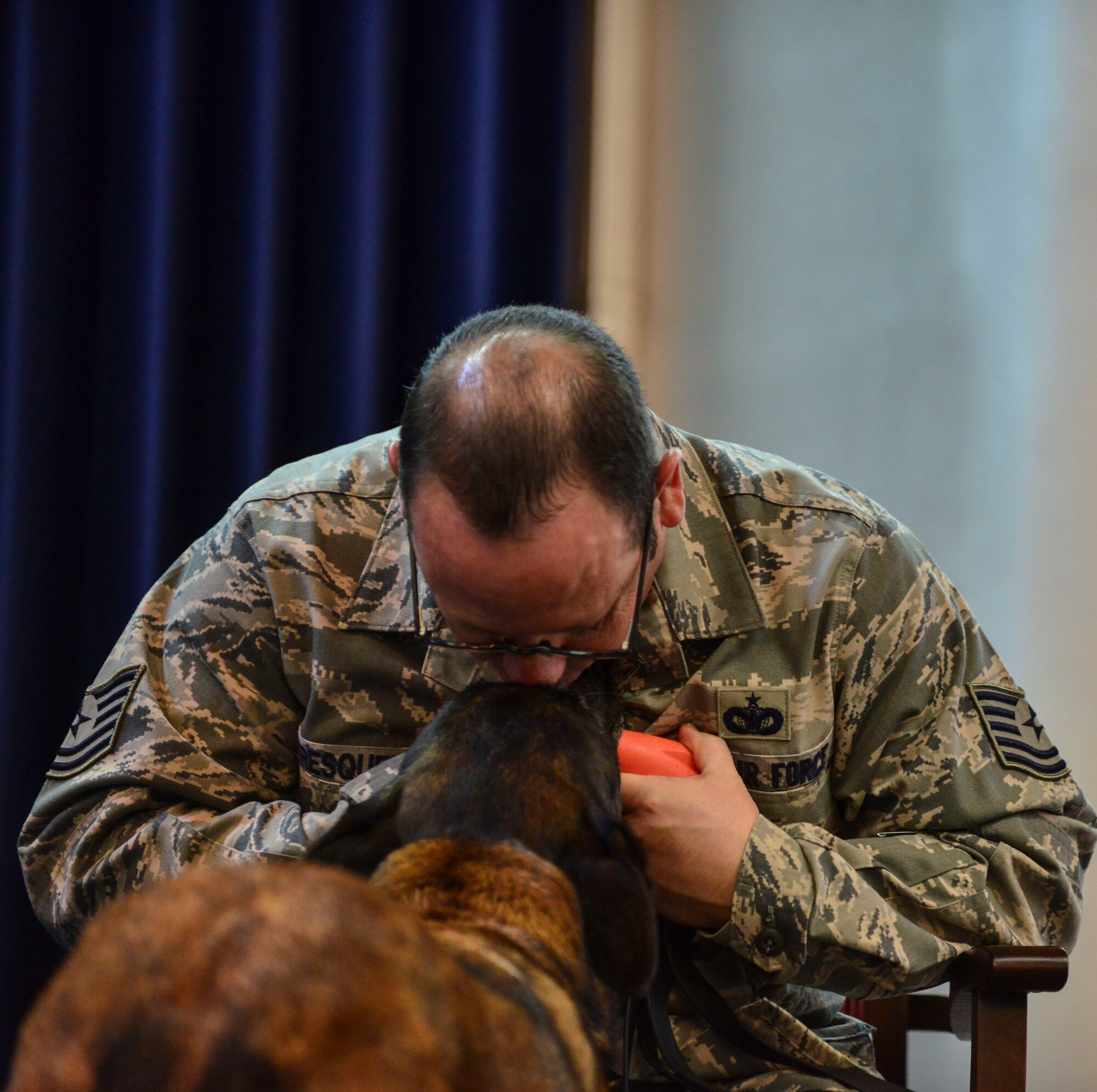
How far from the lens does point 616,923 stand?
980mm

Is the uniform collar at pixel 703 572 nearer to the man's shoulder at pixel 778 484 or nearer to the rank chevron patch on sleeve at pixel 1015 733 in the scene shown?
the man's shoulder at pixel 778 484

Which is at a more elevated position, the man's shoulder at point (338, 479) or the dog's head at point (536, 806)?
the man's shoulder at point (338, 479)

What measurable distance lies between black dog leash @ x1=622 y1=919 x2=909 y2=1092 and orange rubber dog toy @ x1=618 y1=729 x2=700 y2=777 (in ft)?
0.60

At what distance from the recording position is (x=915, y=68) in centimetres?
226

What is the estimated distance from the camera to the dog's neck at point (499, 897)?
0.89 metres

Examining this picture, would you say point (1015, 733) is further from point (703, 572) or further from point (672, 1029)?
point (672, 1029)

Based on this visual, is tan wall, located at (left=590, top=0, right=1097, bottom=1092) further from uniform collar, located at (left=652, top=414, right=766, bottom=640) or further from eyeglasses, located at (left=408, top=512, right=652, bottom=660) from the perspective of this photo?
eyeglasses, located at (left=408, top=512, right=652, bottom=660)

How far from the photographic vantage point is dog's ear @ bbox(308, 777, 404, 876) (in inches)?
41.1

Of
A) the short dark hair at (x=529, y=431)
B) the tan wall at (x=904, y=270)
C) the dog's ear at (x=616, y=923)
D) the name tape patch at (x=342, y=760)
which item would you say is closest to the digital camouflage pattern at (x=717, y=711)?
the name tape patch at (x=342, y=760)

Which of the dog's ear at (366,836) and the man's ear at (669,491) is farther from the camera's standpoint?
the man's ear at (669,491)

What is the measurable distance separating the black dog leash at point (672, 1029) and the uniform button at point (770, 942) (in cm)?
9

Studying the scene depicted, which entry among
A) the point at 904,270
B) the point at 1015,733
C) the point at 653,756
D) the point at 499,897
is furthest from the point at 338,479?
the point at 904,270

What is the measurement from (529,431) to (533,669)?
0.27 metres

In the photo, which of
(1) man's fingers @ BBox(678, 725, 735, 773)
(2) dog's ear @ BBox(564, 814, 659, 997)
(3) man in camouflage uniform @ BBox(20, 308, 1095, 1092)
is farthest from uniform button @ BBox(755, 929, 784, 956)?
(2) dog's ear @ BBox(564, 814, 659, 997)
